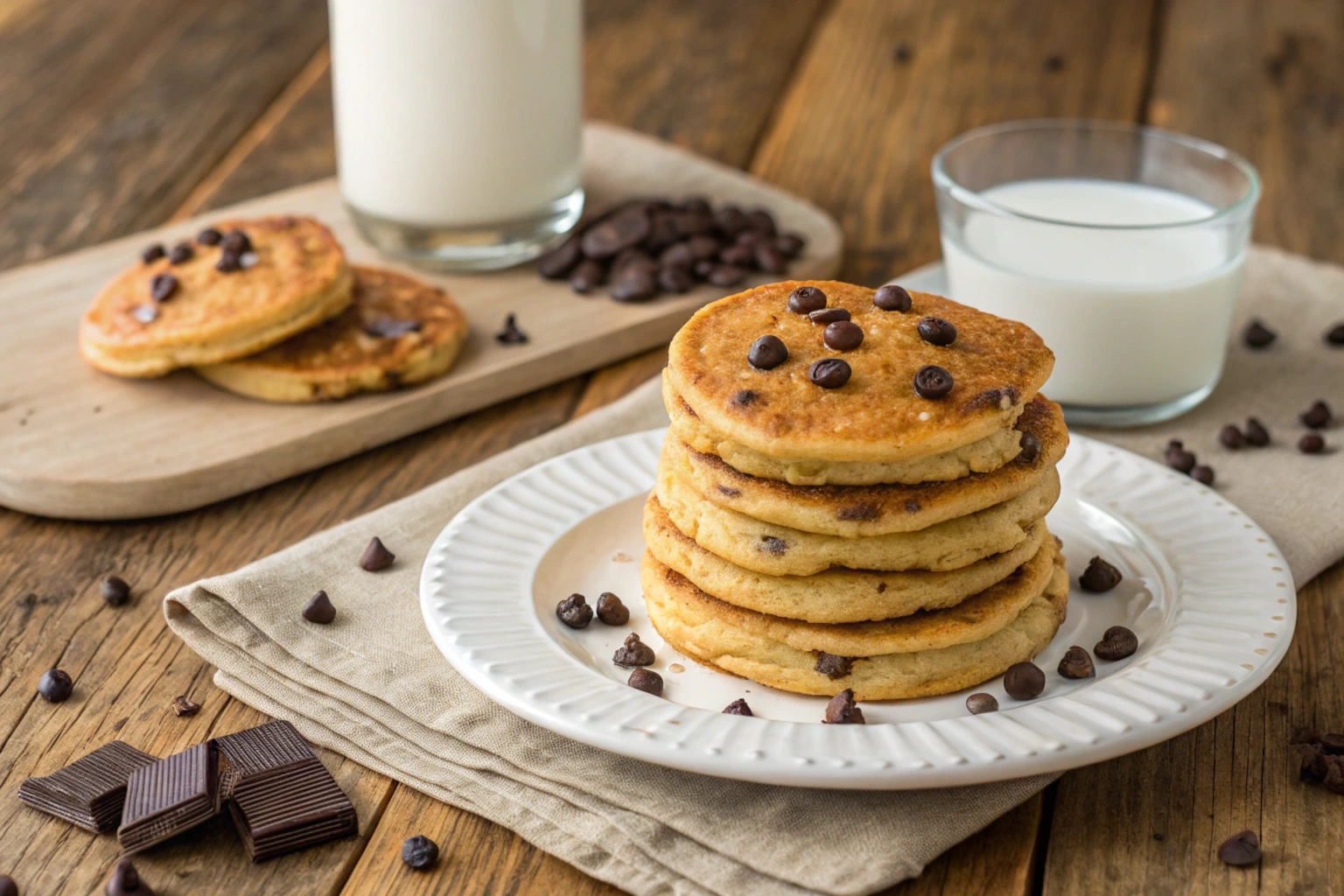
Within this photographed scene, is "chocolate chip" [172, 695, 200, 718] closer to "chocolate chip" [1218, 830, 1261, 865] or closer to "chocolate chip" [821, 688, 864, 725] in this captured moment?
"chocolate chip" [821, 688, 864, 725]

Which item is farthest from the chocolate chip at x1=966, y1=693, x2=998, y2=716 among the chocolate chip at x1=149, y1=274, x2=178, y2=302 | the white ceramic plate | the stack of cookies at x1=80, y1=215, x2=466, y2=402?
the chocolate chip at x1=149, y1=274, x2=178, y2=302

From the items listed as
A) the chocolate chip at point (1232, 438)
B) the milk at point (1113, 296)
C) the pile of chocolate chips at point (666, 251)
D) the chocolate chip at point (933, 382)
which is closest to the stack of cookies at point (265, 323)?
the pile of chocolate chips at point (666, 251)

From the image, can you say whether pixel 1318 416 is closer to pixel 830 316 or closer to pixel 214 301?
pixel 830 316

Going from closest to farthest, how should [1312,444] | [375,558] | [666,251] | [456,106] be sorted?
[375,558], [1312,444], [456,106], [666,251]

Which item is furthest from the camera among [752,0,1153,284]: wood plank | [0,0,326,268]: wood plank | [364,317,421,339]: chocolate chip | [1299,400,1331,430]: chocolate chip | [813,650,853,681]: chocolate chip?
[752,0,1153,284]: wood plank

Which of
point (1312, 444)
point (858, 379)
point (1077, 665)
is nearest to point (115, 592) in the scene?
point (858, 379)

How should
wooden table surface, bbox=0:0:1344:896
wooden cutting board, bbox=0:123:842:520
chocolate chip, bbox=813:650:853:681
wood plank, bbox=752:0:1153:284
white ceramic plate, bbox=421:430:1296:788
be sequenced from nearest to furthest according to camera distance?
white ceramic plate, bbox=421:430:1296:788
wooden table surface, bbox=0:0:1344:896
chocolate chip, bbox=813:650:853:681
wooden cutting board, bbox=0:123:842:520
wood plank, bbox=752:0:1153:284
